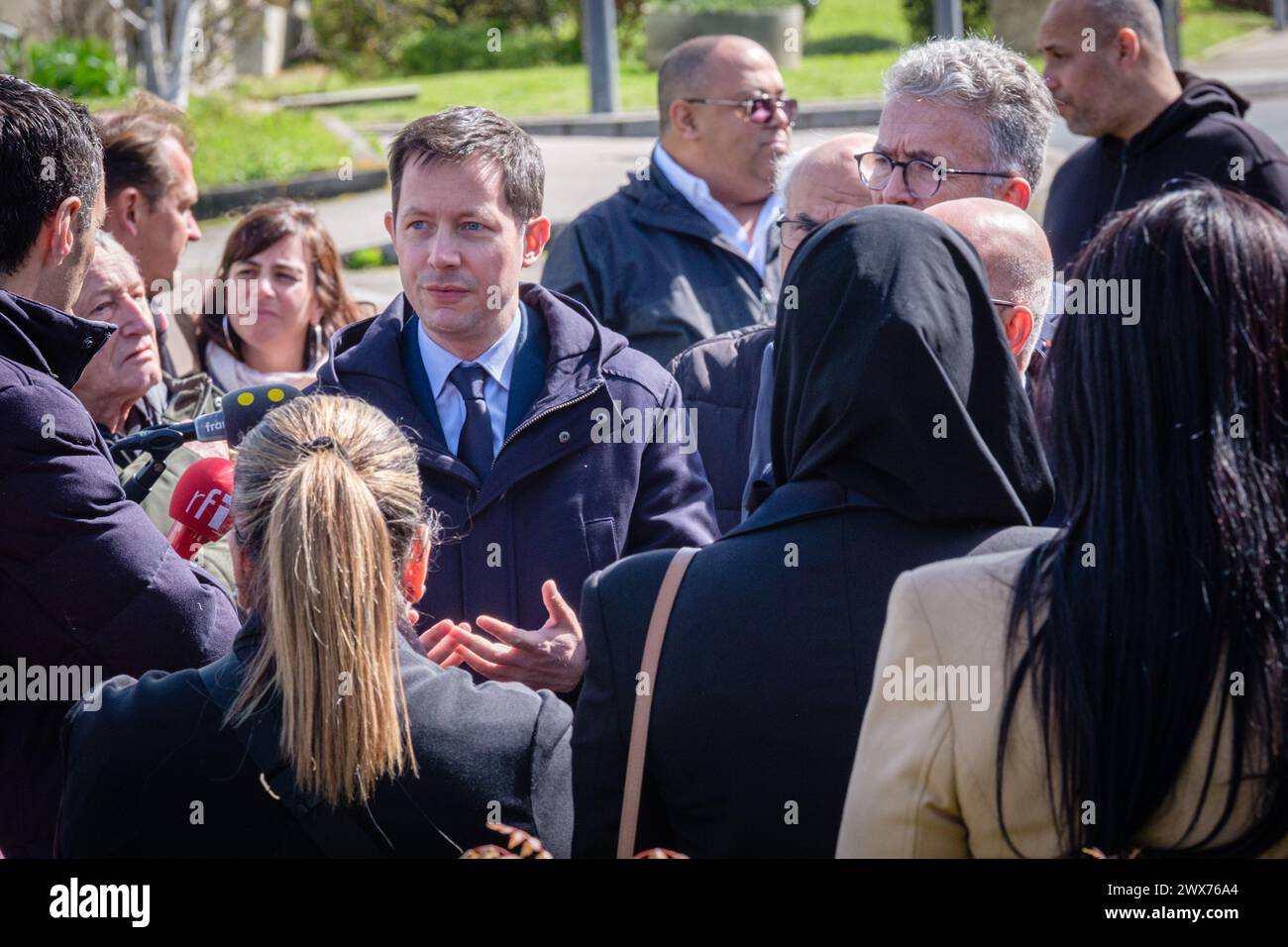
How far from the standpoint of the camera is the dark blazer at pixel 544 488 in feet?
11.1

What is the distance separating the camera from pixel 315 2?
24234 mm

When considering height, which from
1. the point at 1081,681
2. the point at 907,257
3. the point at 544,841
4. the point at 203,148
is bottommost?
the point at 544,841

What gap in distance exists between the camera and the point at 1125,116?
5684mm

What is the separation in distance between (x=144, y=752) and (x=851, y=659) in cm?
112

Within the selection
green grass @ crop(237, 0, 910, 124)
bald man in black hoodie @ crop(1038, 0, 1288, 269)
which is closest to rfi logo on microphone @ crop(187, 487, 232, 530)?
bald man in black hoodie @ crop(1038, 0, 1288, 269)

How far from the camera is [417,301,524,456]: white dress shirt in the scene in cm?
355

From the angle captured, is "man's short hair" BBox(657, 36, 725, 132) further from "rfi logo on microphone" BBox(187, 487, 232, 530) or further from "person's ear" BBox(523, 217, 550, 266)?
"rfi logo on microphone" BBox(187, 487, 232, 530)

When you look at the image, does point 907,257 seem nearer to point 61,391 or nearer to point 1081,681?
point 1081,681

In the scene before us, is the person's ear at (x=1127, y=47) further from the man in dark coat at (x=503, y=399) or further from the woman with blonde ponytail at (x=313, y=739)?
the woman with blonde ponytail at (x=313, y=739)

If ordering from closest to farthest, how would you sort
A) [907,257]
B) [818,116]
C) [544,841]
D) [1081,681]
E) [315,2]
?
[1081,681]
[907,257]
[544,841]
[818,116]
[315,2]

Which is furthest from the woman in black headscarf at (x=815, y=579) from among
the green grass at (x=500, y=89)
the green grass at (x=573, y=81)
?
the green grass at (x=573, y=81)

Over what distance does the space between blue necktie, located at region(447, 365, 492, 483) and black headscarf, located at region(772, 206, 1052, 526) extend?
4.40 feet

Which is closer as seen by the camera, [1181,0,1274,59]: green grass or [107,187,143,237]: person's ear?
[107,187,143,237]: person's ear

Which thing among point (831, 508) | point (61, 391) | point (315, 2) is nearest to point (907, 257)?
point (831, 508)
